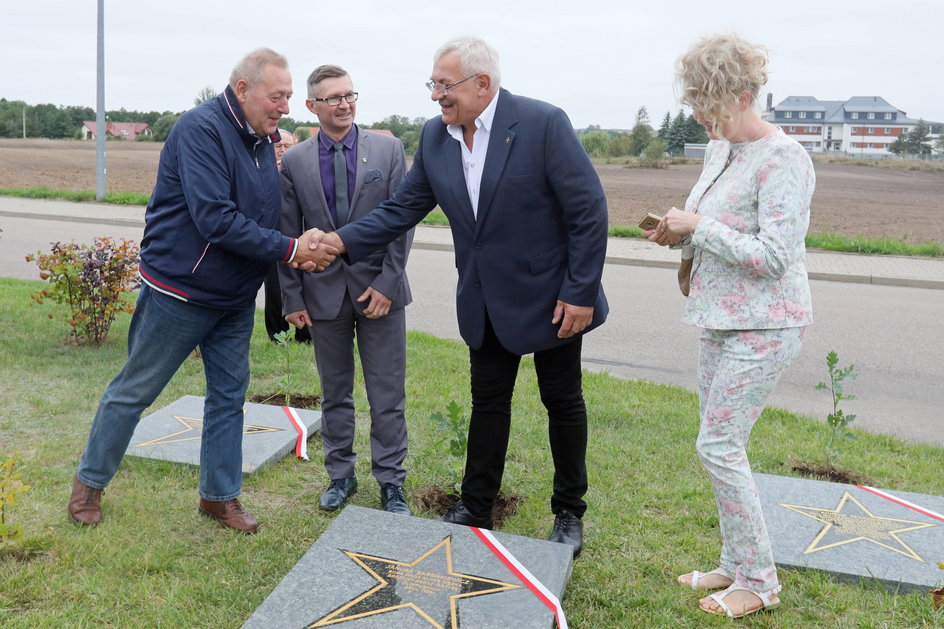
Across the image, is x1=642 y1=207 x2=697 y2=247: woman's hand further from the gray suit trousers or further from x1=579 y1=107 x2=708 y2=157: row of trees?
x1=579 y1=107 x2=708 y2=157: row of trees

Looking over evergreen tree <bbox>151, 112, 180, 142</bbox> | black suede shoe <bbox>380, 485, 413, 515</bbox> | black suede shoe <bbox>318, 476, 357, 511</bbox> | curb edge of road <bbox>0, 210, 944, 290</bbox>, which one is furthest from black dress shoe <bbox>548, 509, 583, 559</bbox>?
evergreen tree <bbox>151, 112, 180, 142</bbox>

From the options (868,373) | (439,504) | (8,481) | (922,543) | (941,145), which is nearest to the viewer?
(8,481)

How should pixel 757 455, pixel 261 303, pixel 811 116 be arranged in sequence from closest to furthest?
pixel 757 455 < pixel 261 303 < pixel 811 116

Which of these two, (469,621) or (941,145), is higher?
(941,145)

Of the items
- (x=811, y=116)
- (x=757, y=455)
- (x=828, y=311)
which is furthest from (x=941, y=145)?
(x=757, y=455)

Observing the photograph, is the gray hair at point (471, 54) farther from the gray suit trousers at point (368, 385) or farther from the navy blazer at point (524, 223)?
the gray suit trousers at point (368, 385)

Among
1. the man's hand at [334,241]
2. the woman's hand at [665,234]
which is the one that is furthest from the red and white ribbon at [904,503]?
the man's hand at [334,241]

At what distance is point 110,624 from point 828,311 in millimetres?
8880

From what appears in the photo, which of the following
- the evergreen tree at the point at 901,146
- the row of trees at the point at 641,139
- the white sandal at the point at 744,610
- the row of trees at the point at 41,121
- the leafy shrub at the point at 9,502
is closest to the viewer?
the white sandal at the point at 744,610

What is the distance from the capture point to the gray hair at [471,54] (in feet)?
10.6

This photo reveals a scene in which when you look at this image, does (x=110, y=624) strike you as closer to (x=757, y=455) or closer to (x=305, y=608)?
(x=305, y=608)

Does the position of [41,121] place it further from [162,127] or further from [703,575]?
[703,575]

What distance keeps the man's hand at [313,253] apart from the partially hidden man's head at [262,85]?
0.51 meters

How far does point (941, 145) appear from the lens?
88188 millimetres
